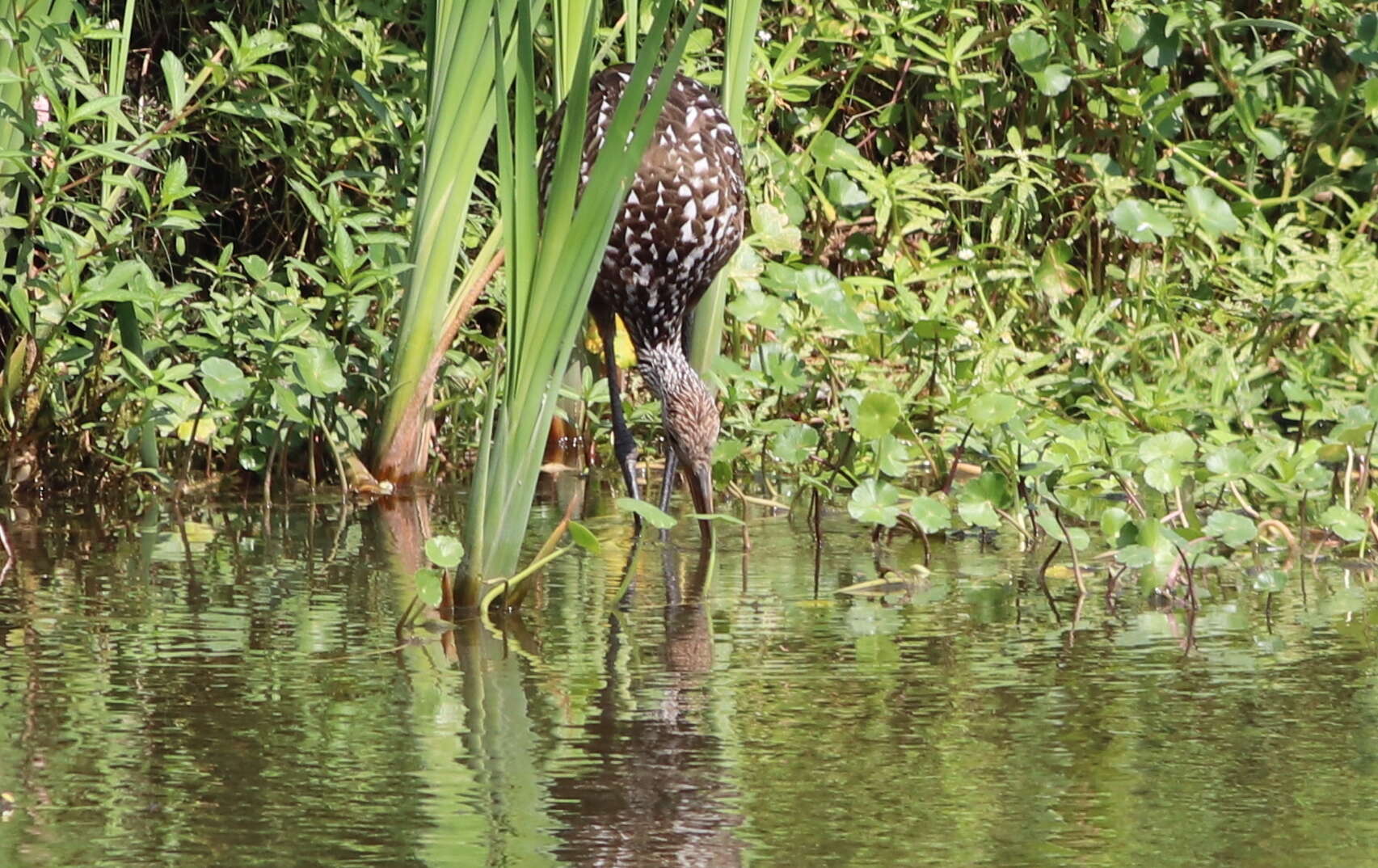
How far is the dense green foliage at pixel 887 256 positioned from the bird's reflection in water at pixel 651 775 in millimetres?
1070

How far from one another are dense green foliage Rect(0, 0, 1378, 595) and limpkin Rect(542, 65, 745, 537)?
0.21 metres

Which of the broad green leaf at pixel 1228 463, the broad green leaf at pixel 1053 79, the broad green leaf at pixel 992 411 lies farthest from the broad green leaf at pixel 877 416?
the broad green leaf at pixel 1053 79

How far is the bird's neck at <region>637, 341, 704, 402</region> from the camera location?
5.20 m

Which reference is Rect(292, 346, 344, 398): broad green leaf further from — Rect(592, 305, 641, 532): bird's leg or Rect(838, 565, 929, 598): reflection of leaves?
Rect(838, 565, 929, 598): reflection of leaves

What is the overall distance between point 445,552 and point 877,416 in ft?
4.34

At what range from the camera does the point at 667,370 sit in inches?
208

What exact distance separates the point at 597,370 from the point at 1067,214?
66.1 inches

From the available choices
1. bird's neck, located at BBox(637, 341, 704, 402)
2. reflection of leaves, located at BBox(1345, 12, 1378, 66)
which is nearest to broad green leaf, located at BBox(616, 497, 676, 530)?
bird's neck, located at BBox(637, 341, 704, 402)

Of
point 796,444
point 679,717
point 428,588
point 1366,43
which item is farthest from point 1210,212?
point 679,717

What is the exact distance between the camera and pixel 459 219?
511cm

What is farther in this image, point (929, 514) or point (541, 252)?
point (929, 514)

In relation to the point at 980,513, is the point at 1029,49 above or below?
above

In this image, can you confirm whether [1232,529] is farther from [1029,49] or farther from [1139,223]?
[1029,49]

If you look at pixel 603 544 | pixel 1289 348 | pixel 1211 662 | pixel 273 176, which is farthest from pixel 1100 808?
pixel 273 176
